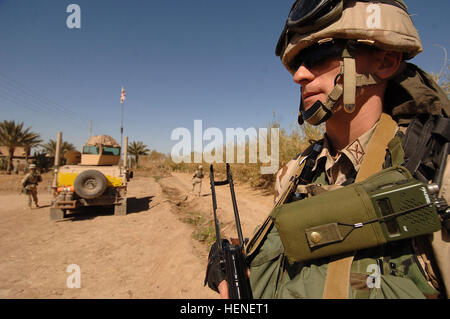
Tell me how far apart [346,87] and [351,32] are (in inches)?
11.3

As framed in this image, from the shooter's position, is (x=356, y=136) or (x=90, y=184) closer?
(x=356, y=136)

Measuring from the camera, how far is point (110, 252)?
5.25 metres

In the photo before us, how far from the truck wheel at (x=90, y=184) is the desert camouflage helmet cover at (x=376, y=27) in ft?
25.8

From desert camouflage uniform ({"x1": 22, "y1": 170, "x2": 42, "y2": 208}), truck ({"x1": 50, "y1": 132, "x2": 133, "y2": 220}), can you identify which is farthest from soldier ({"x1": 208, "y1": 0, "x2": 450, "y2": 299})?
desert camouflage uniform ({"x1": 22, "y1": 170, "x2": 42, "y2": 208})

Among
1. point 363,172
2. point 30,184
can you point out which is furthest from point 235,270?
point 30,184

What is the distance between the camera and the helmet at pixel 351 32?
123 centimetres

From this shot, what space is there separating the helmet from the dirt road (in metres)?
3.40

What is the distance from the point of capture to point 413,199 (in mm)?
846

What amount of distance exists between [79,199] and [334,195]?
8743 mm

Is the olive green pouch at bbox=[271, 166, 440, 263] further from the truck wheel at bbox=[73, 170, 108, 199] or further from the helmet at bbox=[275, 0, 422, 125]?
the truck wheel at bbox=[73, 170, 108, 199]

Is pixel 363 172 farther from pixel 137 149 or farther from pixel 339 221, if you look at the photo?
pixel 137 149

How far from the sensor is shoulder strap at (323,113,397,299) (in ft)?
3.05
